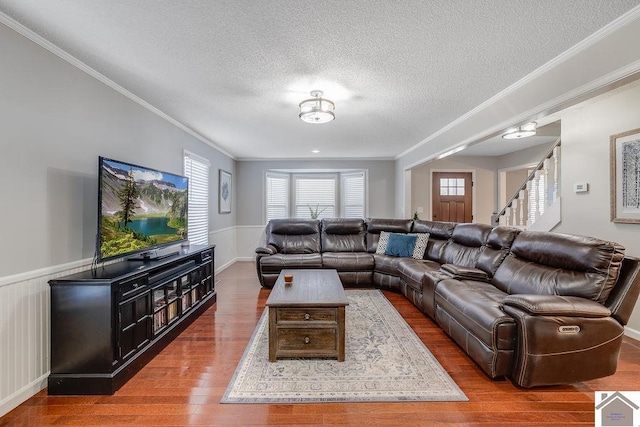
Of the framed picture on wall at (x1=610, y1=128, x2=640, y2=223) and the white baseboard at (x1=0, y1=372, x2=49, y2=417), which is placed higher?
the framed picture on wall at (x1=610, y1=128, x2=640, y2=223)

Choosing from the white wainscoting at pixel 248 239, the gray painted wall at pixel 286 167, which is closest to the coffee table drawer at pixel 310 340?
the white wainscoting at pixel 248 239

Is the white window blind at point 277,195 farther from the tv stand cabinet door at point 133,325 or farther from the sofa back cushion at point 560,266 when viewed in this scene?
the sofa back cushion at point 560,266

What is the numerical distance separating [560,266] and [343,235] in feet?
10.9

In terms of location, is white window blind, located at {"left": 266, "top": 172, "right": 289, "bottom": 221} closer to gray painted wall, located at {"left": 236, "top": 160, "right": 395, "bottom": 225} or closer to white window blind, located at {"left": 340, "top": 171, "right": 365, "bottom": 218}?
gray painted wall, located at {"left": 236, "top": 160, "right": 395, "bottom": 225}

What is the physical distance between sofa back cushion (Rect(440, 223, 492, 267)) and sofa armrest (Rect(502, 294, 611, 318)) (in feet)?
4.89

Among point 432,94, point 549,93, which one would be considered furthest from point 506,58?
point 432,94

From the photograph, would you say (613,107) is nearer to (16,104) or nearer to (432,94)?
(432,94)

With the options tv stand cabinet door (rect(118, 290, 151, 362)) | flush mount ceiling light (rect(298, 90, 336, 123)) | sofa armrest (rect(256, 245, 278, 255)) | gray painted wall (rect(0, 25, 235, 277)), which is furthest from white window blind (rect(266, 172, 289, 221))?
tv stand cabinet door (rect(118, 290, 151, 362))

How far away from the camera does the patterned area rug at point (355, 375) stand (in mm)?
1912

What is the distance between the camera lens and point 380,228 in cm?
522

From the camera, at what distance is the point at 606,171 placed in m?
2.97

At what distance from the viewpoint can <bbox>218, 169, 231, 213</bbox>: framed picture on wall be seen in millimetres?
5660

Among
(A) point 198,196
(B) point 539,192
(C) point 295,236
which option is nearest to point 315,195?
(C) point 295,236

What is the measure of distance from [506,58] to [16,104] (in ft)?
11.5
